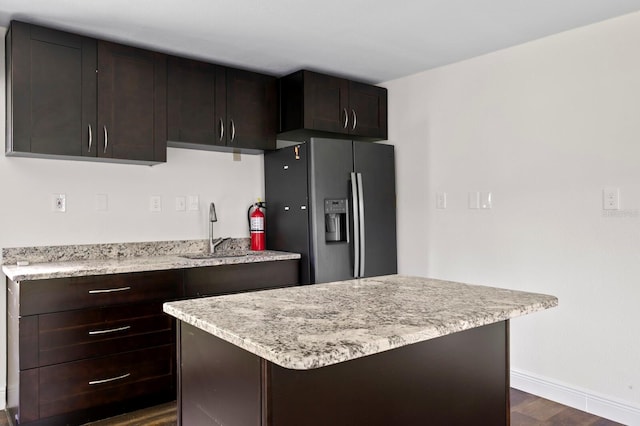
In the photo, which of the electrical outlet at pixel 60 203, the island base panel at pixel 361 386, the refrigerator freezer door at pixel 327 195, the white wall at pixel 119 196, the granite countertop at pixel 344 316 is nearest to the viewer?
the granite countertop at pixel 344 316

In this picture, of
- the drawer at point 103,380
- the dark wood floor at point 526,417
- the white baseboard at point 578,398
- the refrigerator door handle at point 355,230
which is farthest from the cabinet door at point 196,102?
the white baseboard at point 578,398

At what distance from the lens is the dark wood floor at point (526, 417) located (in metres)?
2.50

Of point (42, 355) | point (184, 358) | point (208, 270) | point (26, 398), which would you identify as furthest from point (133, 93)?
point (184, 358)

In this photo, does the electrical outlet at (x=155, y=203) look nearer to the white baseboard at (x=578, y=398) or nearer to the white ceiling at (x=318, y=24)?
the white ceiling at (x=318, y=24)

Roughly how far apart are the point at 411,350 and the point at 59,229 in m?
2.39

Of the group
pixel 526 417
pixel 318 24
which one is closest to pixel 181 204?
pixel 318 24

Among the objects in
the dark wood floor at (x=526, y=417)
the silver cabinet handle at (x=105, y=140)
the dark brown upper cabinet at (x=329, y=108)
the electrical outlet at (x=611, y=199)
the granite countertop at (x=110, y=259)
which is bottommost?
the dark wood floor at (x=526, y=417)

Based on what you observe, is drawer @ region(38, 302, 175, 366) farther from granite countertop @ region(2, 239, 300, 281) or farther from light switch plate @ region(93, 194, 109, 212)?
light switch plate @ region(93, 194, 109, 212)

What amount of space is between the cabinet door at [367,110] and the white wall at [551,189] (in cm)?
33

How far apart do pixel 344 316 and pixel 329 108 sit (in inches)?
96.6

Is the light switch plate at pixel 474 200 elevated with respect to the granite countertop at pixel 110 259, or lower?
elevated

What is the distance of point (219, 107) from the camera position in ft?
10.8

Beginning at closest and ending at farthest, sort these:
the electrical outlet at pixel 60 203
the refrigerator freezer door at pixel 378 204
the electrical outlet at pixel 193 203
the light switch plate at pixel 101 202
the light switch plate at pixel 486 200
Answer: the electrical outlet at pixel 60 203
the light switch plate at pixel 101 202
the light switch plate at pixel 486 200
the electrical outlet at pixel 193 203
the refrigerator freezer door at pixel 378 204

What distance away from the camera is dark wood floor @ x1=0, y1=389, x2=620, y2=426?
98.4 inches
